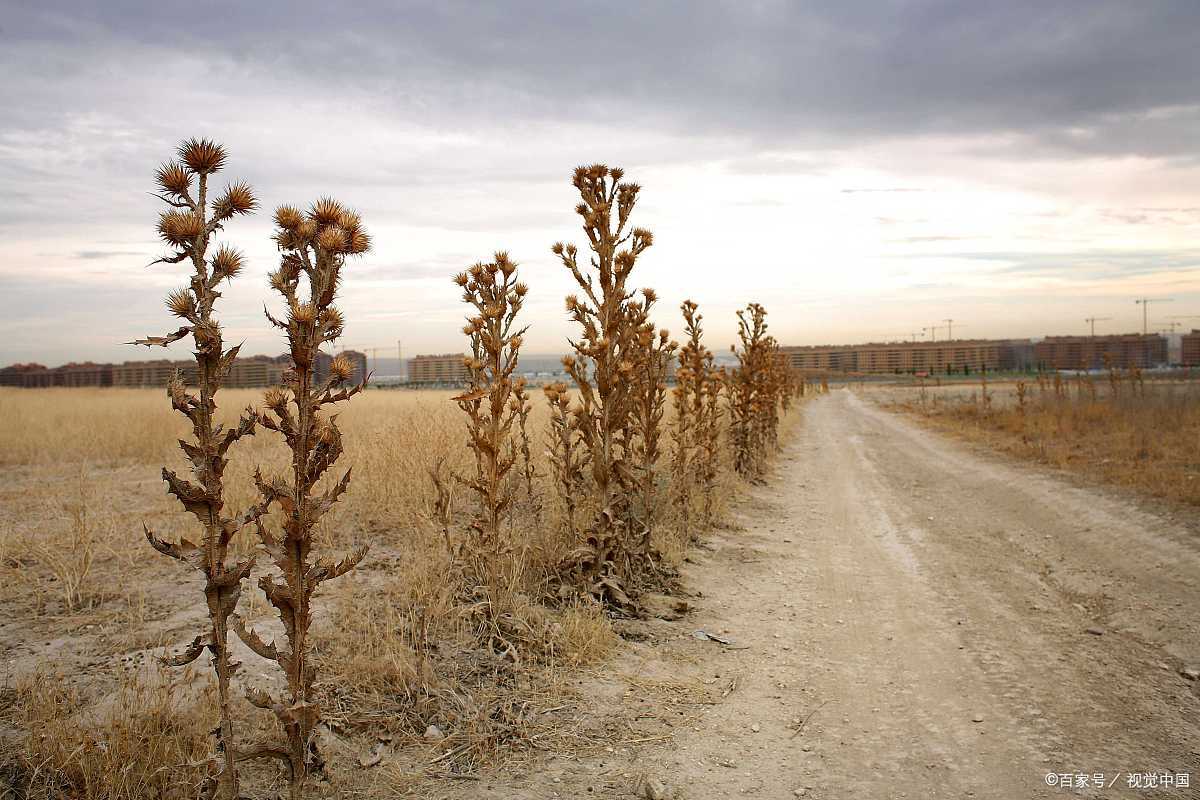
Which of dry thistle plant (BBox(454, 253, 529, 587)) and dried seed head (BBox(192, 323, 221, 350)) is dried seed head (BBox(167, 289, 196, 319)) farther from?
dry thistle plant (BBox(454, 253, 529, 587))

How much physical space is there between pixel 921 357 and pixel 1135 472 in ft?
525

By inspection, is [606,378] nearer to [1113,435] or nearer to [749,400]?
[749,400]

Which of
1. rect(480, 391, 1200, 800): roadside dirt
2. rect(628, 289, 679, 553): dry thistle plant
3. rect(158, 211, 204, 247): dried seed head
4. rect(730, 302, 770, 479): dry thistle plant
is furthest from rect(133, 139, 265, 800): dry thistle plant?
rect(730, 302, 770, 479): dry thistle plant

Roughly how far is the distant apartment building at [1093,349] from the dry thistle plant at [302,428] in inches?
3790

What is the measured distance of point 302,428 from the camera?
9.05 ft

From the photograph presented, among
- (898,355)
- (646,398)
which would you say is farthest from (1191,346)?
(646,398)

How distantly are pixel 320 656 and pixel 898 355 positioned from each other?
572 ft

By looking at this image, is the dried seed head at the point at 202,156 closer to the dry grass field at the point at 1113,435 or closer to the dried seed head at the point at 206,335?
the dried seed head at the point at 206,335

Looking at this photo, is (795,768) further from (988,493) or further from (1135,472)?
(1135,472)

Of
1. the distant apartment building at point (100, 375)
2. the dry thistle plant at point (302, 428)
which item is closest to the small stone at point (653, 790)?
the dry thistle plant at point (302, 428)

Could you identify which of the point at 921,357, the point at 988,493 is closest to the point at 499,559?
the point at 988,493

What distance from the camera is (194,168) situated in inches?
101

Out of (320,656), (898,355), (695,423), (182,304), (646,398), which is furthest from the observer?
(898,355)

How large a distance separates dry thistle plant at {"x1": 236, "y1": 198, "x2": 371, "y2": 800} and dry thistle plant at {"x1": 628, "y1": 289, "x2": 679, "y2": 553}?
3482mm
